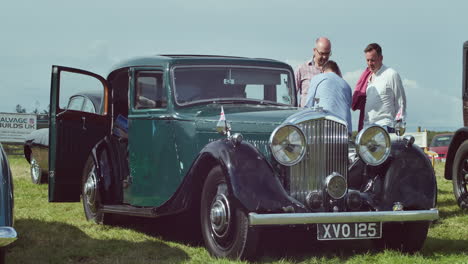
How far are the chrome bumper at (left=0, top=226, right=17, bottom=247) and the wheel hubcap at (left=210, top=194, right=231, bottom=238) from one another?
1727mm

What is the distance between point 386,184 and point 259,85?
6.16 ft

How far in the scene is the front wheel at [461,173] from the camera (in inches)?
359

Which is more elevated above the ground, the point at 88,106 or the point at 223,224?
the point at 88,106

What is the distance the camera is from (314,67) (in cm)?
808

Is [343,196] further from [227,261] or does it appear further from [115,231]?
[115,231]

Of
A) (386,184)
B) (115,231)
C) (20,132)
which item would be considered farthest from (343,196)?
(20,132)

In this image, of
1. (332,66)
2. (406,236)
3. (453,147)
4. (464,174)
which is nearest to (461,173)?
(464,174)

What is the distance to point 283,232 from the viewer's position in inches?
258

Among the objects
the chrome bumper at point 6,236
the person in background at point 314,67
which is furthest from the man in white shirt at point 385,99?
the chrome bumper at point 6,236

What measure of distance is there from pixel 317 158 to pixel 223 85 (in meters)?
1.56

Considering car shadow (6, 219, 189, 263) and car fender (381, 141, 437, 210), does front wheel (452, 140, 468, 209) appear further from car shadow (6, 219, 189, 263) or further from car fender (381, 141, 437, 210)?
car shadow (6, 219, 189, 263)

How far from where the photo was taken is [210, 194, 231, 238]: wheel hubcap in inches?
209

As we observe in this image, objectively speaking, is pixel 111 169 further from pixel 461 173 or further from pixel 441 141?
pixel 441 141

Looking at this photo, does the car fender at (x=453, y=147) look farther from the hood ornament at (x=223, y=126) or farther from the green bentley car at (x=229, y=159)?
the hood ornament at (x=223, y=126)
